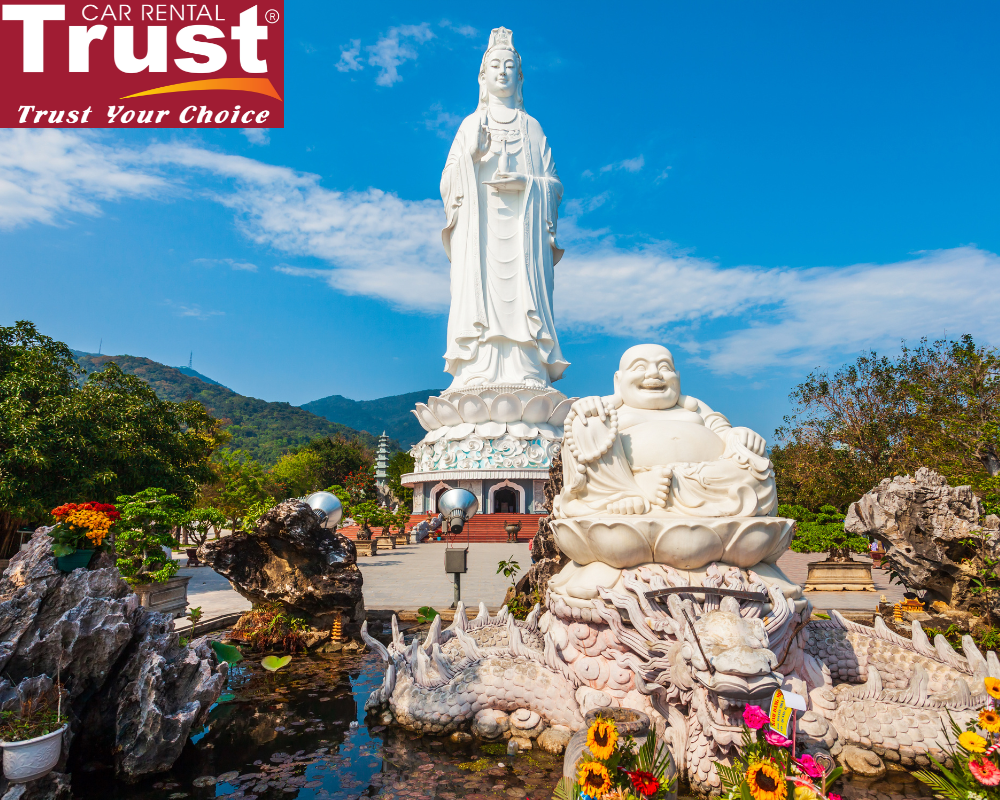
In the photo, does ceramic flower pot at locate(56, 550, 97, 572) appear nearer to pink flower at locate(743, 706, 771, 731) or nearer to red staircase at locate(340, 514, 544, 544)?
pink flower at locate(743, 706, 771, 731)

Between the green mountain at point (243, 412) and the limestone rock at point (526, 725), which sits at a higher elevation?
the green mountain at point (243, 412)

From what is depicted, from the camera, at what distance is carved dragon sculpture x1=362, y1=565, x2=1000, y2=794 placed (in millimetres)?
3287

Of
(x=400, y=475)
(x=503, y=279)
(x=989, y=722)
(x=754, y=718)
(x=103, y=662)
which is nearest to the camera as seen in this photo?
(x=989, y=722)

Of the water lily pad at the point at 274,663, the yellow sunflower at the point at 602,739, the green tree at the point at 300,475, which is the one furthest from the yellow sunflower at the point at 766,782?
the green tree at the point at 300,475

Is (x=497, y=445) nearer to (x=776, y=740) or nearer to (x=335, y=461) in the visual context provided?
(x=776, y=740)

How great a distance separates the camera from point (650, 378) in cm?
510

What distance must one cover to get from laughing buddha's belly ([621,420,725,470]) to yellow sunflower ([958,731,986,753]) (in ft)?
8.00

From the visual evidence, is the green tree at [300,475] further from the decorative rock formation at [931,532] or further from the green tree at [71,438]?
the decorative rock formation at [931,532]

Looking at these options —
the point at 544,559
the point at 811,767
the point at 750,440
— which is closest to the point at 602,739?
the point at 811,767

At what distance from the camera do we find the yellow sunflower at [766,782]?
2.26m

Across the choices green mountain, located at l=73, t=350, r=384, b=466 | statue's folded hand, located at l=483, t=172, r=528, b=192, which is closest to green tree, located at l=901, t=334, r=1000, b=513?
statue's folded hand, located at l=483, t=172, r=528, b=192

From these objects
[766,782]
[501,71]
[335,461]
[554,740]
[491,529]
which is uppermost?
[501,71]

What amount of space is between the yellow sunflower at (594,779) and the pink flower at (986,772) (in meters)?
1.32

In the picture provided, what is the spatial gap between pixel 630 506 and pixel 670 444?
25.8 inches
